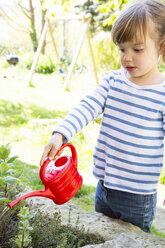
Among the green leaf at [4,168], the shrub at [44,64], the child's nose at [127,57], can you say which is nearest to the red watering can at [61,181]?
the green leaf at [4,168]

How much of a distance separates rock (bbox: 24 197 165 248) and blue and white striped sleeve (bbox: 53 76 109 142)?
48 cm

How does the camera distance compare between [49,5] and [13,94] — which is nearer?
[49,5]

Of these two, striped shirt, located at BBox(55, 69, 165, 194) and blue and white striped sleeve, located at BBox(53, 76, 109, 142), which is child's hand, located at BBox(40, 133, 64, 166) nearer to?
blue and white striped sleeve, located at BBox(53, 76, 109, 142)

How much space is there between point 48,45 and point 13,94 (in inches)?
310

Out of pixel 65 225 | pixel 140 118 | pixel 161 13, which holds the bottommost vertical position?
pixel 65 225

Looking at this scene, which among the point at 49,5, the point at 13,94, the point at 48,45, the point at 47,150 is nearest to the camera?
the point at 47,150

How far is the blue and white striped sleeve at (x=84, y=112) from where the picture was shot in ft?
4.45

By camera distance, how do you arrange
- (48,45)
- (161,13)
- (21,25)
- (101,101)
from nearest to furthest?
(161,13)
(101,101)
(21,25)
(48,45)

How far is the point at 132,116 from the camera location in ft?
5.14

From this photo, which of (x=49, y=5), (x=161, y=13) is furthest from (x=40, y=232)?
(x=49, y=5)

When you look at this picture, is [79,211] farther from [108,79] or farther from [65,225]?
[108,79]

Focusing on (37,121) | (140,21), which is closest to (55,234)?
(140,21)

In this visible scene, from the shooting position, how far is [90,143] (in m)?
3.56

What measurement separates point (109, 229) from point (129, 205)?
0.17 meters
